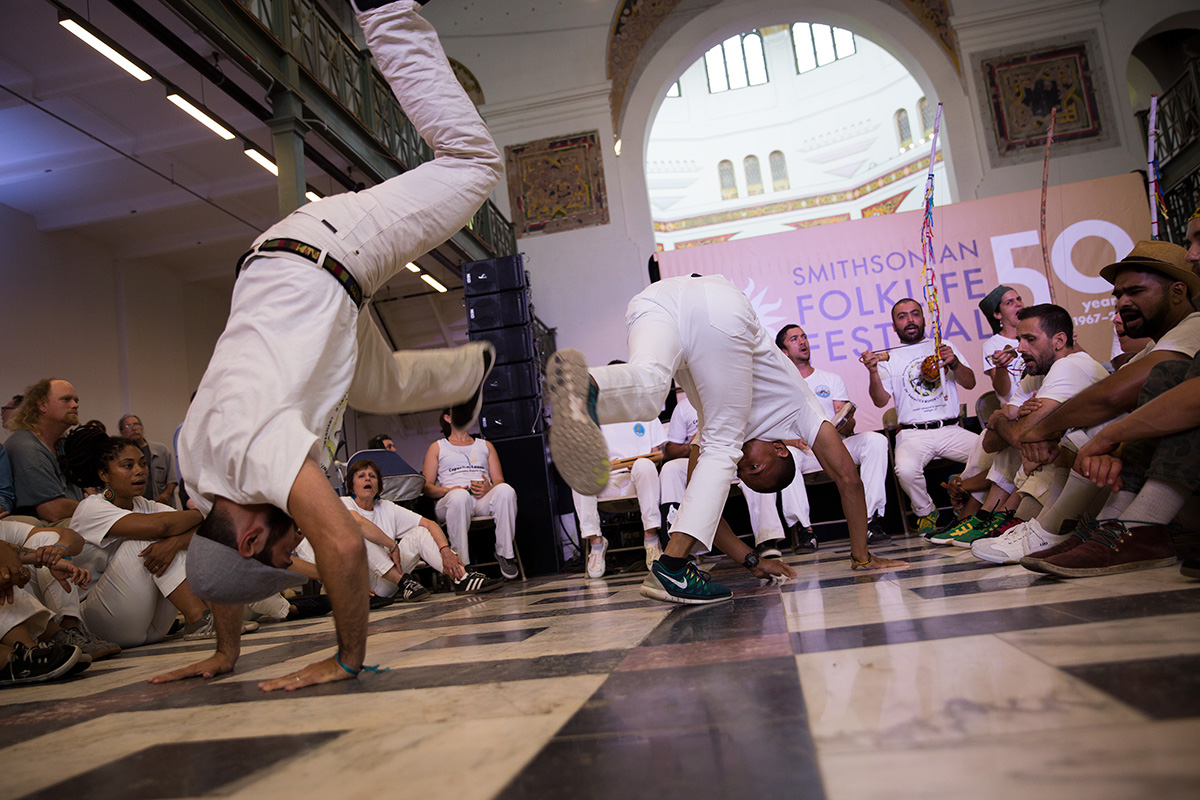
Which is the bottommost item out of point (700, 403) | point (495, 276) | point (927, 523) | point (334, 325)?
point (927, 523)

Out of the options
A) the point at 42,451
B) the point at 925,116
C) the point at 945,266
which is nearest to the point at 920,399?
the point at 945,266

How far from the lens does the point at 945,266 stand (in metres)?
6.83

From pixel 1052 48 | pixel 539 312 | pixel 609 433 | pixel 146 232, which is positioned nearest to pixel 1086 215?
pixel 1052 48

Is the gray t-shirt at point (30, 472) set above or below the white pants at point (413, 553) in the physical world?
above

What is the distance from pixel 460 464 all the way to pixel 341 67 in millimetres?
3727

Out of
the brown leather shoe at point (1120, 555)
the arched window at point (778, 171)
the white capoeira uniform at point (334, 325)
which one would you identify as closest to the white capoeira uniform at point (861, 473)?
the brown leather shoe at point (1120, 555)

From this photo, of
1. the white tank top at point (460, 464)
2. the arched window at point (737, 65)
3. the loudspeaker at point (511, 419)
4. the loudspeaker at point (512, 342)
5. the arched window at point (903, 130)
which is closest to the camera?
the white tank top at point (460, 464)

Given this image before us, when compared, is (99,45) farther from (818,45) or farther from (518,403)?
(818,45)

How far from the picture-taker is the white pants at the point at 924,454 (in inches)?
167

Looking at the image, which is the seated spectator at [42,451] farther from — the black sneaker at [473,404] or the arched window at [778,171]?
the arched window at [778,171]

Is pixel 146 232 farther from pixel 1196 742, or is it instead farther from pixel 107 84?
pixel 1196 742

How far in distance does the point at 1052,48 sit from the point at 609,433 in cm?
812

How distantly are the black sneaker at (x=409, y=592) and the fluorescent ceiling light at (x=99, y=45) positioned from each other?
12.3ft

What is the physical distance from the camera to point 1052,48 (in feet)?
30.7
